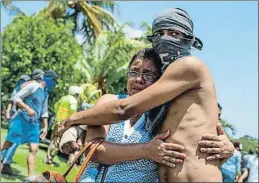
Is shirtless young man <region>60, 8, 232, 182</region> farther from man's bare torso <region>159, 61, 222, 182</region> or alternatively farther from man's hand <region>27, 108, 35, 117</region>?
man's hand <region>27, 108, 35, 117</region>

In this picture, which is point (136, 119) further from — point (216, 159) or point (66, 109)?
point (66, 109)

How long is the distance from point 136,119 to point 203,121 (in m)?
0.46

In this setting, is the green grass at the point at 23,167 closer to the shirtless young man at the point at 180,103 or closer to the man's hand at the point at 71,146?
the man's hand at the point at 71,146

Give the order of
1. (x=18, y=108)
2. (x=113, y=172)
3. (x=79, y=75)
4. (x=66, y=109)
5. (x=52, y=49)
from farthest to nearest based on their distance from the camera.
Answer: (x=79, y=75), (x=52, y=49), (x=66, y=109), (x=18, y=108), (x=113, y=172)

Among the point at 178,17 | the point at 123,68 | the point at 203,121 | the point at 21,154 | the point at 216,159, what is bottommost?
the point at 21,154

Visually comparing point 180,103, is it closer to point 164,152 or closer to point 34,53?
point 164,152

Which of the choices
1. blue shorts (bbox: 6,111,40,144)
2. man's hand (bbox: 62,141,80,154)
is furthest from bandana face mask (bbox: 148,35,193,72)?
blue shorts (bbox: 6,111,40,144)

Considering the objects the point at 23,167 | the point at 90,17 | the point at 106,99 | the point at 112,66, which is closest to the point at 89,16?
the point at 90,17

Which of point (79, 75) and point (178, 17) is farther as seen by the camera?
point (79, 75)

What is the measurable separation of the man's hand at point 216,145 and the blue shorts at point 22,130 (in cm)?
576

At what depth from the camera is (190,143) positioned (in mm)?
2537

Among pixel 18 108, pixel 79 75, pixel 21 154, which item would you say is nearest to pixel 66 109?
pixel 18 108

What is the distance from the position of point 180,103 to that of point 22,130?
19.3 feet

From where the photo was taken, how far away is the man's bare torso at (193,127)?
2.52 m
